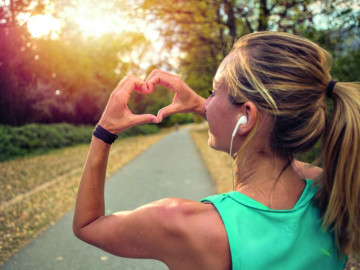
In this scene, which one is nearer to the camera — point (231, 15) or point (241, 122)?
point (241, 122)

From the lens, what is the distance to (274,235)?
3.53 feet

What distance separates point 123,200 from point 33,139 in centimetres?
1098

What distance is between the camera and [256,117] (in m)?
1.15

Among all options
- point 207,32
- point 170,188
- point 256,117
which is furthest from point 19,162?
point 256,117

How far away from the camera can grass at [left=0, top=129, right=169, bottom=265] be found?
14.9ft

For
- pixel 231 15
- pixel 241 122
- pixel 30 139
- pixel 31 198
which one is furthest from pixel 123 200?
pixel 30 139

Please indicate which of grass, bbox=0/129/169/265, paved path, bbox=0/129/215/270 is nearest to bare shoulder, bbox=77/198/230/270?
paved path, bbox=0/129/215/270

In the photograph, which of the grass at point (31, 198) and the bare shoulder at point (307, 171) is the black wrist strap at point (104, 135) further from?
the grass at point (31, 198)

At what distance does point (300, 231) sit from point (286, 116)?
0.40 metres

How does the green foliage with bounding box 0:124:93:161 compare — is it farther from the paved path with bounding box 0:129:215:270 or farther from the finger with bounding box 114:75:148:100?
the finger with bounding box 114:75:148:100

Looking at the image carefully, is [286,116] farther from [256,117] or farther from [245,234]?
[245,234]

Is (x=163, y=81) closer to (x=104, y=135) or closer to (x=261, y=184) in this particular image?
(x=104, y=135)

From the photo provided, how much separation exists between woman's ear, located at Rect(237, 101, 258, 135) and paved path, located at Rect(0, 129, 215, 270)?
2918 millimetres

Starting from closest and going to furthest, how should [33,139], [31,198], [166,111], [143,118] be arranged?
1. [143,118]
2. [166,111]
3. [31,198]
4. [33,139]
